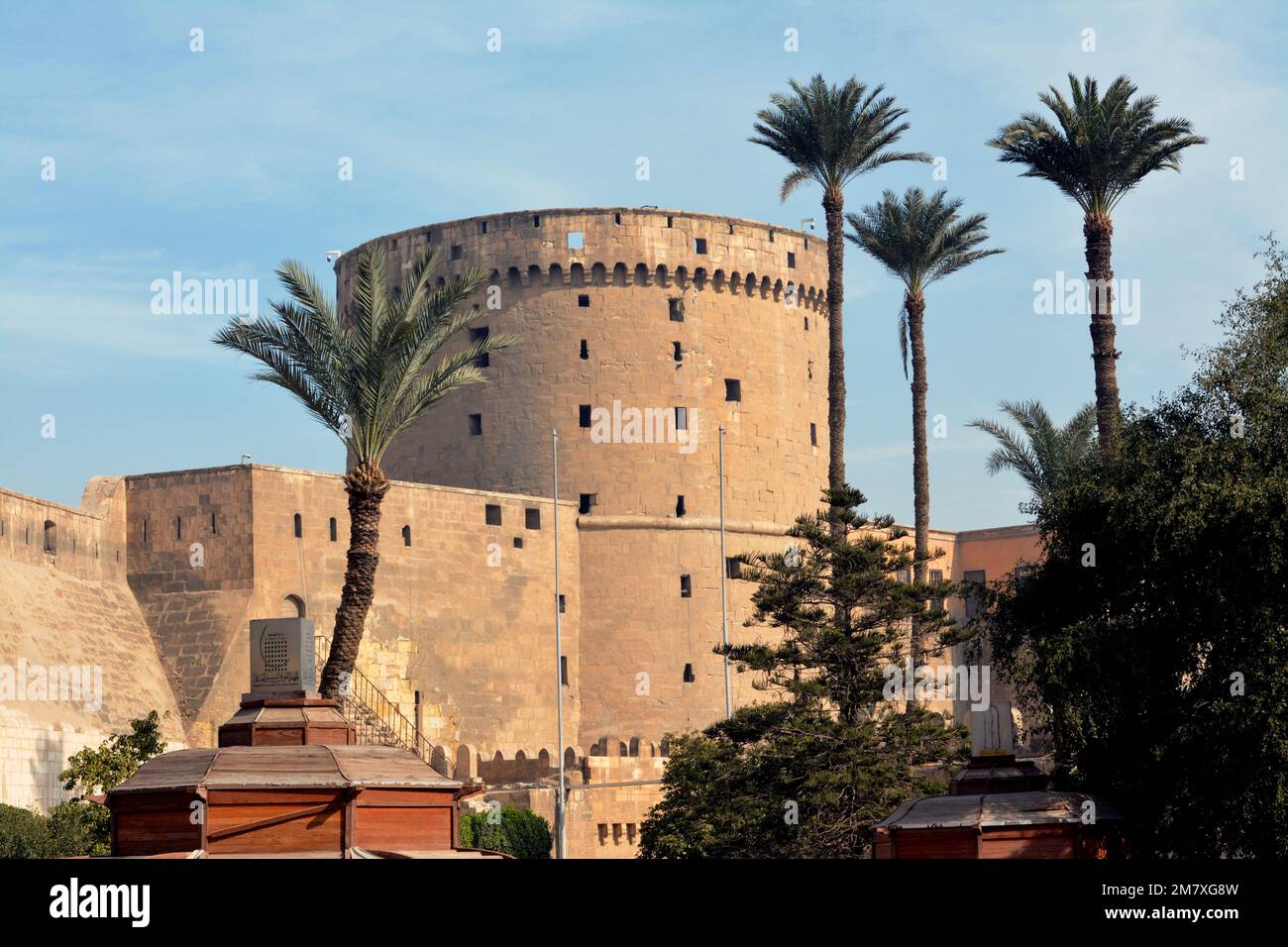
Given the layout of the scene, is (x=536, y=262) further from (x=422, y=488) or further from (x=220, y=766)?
(x=220, y=766)

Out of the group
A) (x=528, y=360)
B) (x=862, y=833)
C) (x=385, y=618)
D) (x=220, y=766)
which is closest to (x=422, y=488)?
(x=385, y=618)

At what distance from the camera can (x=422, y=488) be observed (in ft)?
153

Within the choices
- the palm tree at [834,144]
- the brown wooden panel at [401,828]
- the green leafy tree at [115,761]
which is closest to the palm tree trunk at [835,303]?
the palm tree at [834,144]

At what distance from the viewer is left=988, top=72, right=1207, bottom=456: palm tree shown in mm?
29938

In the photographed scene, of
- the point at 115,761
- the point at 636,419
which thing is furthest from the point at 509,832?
the point at 636,419

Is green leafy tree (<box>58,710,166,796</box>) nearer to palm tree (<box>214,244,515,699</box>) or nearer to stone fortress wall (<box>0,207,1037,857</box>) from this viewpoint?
palm tree (<box>214,244,515,699</box>)

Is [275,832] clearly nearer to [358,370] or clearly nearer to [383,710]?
[358,370]

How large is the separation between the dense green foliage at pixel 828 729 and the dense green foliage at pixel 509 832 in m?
6.84

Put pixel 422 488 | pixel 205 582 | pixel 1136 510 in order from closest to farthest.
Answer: pixel 1136 510
pixel 205 582
pixel 422 488

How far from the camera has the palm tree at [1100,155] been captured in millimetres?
29938

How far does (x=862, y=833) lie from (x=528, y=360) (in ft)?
85.8

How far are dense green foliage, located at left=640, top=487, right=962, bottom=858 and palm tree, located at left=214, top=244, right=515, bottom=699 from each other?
6216 millimetres

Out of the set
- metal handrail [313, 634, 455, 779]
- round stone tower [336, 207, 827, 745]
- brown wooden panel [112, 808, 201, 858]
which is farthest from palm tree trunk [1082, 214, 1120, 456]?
round stone tower [336, 207, 827, 745]

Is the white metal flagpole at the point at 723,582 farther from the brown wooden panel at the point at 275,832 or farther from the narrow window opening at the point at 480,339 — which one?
the brown wooden panel at the point at 275,832
